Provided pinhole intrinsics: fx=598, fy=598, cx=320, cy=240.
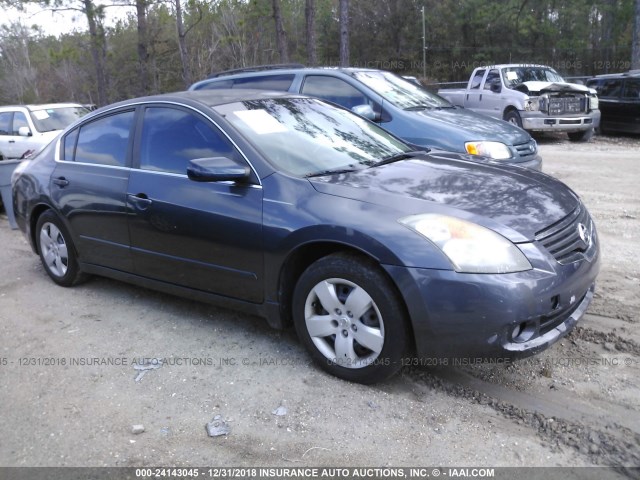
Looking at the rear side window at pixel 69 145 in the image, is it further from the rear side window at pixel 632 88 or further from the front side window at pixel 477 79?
the rear side window at pixel 632 88

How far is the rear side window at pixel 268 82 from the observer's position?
7.77 m

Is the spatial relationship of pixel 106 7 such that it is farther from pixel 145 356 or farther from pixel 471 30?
pixel 471 30

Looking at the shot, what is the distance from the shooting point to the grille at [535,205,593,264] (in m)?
3.19

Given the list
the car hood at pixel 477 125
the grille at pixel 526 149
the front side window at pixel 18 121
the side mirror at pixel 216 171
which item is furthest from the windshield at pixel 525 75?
the side mirror at pixel 216 171

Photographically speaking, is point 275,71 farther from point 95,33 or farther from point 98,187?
point 95,33

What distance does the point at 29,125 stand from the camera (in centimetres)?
1171

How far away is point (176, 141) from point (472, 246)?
2.24 meters

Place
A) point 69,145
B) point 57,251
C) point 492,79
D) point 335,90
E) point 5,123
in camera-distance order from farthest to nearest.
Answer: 1. point 492,79
2. point 5,123
3. point 335,90
4. point 57,251
5. point 69,145

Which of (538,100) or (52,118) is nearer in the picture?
(52,118)

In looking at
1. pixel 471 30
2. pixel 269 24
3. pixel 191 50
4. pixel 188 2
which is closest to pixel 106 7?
pixel 188 2

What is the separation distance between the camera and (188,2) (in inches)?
722

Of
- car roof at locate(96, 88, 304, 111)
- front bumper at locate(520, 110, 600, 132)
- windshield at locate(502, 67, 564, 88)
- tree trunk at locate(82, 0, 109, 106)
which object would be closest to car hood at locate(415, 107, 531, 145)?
car roof at locate(96, 88, 304, 111)

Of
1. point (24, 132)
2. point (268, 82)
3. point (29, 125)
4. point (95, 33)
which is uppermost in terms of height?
point (95, 33)

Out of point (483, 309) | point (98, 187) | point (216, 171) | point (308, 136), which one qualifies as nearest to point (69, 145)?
point (98, 187)
